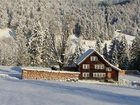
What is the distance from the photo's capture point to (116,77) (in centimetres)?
7619

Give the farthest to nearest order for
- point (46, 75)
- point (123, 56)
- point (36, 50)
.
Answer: point (123, 56) < point (36, 50) < point (46, 75)

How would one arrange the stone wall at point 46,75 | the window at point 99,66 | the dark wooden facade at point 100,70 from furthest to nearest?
the window at point 99,66
the dark wooden facade at point 100,70
the stone wall at point 46,75

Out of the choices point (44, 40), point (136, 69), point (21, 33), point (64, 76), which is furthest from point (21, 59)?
point (21, 33)

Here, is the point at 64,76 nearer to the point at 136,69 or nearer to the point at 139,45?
the point at 136,69

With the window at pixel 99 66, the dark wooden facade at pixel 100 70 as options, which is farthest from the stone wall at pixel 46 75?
the window at pixel 99 66

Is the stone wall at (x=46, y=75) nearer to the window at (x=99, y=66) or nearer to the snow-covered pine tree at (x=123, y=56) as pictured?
the window at (x=99, y=66)

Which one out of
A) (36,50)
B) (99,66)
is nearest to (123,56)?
(36,50)

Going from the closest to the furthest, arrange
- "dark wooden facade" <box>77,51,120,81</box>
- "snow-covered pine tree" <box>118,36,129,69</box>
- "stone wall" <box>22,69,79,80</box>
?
"stone wall" <box>22,69,79,80</box>
"dark wooden facade" <box>77,51,120,81</box>
"snow-covered pine tree" <box>118,36,129,69</box>

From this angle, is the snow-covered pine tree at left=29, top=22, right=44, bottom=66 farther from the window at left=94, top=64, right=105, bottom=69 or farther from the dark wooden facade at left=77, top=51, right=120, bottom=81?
the window at left=94, top=64, right=105, bottom=69

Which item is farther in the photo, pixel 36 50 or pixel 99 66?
pixel 36 50

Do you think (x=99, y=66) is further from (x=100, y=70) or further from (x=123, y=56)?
(x=123, y=56)

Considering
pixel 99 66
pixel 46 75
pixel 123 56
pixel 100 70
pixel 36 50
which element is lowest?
pixel 46 75

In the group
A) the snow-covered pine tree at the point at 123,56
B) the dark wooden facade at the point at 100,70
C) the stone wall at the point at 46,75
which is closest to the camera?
the stone wall at the point at 46,75

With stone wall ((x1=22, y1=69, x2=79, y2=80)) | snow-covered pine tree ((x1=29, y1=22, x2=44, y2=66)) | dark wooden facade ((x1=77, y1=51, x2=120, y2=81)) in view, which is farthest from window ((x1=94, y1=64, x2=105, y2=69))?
Answer: snow-covered pine tree ((x1=29, y1=22, x2=44, y2=66))
